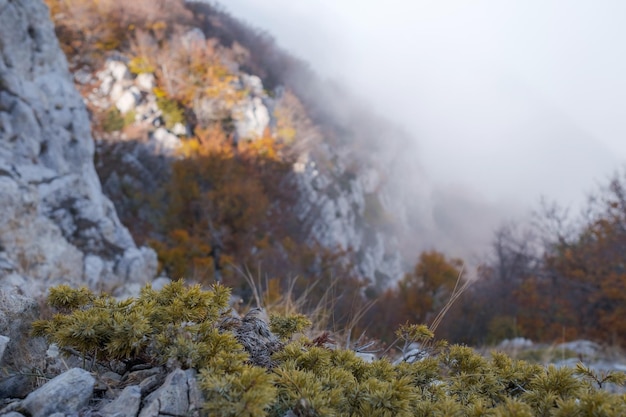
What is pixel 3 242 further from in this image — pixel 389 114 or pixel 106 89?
pixel 389 114

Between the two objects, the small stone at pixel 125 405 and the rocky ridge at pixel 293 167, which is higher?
the small stone at pixel 125 405

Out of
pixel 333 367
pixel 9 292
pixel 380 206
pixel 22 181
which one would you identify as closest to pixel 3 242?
pixel 22 181

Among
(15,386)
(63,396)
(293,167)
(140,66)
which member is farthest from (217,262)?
(140,66)

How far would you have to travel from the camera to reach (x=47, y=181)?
29.9ft

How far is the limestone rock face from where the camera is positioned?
296 inches

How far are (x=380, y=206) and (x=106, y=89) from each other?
30690mm

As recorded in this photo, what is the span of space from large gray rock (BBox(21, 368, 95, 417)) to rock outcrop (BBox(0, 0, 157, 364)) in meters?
5.46

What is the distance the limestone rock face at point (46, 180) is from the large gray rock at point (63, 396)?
18.1 ft

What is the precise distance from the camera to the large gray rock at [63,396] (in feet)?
4.72

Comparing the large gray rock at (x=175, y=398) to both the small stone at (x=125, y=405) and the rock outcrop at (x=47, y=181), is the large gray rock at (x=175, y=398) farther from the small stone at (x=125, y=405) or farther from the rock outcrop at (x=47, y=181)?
the rock outcrop at (x=47, y=181)


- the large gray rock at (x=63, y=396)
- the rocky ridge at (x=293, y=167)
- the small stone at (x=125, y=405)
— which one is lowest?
the rocky ridge at (x=293, y=167)

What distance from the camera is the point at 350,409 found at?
1571mm

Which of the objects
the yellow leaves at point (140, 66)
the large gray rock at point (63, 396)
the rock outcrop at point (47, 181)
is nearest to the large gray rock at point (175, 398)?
the large gray rock at point (63, 396)

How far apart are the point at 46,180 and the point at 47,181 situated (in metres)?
0.03
